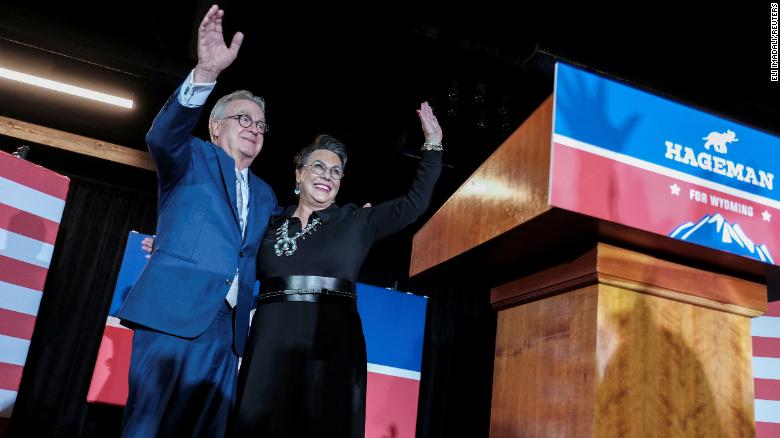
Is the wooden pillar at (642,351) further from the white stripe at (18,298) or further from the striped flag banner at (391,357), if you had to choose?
the white stripe at (18,298)

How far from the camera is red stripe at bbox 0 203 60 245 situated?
3.03 meters

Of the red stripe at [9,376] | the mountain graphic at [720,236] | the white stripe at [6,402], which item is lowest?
the white stripe at [6,402]

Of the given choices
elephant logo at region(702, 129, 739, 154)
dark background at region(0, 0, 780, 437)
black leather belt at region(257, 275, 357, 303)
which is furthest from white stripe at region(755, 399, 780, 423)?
elephant logo at region(702, 129, 739, 154)

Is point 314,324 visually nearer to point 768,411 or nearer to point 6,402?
point 6,402

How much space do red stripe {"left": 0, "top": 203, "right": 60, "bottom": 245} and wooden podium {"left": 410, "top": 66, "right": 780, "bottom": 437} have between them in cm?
288

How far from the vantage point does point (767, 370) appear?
2.91 meters

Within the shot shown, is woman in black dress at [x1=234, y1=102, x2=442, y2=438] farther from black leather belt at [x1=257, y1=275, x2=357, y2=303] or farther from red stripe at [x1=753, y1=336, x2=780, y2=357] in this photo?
→ red stripe at [x1=753, y1=336, x2=780, y2=357]

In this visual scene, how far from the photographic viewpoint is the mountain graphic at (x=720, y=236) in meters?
0.89

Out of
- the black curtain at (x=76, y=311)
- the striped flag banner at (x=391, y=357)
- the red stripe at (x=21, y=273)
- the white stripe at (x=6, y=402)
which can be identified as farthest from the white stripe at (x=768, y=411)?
the black curtain at (x=76, y=311)

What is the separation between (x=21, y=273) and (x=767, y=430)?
3.82 m

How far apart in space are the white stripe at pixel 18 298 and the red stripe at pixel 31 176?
54 cm

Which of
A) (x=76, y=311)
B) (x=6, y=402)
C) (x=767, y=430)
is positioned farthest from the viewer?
(x=76, y=311)

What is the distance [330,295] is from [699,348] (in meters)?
1.00

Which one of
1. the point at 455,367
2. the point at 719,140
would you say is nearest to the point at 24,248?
the point at 719,140
